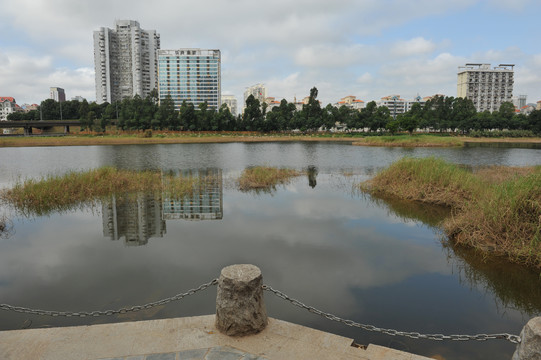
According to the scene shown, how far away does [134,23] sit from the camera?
139875mm

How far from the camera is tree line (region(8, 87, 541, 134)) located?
70500 mm

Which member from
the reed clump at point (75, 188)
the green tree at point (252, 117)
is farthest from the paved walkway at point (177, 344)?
the green tree at point (252, 117)

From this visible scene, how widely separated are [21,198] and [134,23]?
149 m

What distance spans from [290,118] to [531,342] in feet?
283

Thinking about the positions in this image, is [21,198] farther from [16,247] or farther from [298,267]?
[298,267]

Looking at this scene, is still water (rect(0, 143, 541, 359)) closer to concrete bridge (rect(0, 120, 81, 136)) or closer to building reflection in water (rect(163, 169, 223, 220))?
building reflection in water (rect(163, 169, 223, 220))

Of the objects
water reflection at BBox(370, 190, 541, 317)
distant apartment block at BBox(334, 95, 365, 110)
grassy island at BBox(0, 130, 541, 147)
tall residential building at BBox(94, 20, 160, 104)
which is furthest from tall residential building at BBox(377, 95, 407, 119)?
water reflection at BBox(370, 190, 541, 317)

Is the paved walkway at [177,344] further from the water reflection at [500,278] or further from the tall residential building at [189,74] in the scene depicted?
the tall residential building at [189,74]

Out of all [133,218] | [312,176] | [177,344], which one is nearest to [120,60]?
[312,176]

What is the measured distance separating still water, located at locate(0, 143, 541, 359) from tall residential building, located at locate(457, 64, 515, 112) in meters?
165

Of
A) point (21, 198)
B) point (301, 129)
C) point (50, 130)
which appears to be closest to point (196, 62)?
point (50, 130)

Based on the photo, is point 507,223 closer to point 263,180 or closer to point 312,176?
point 263,180

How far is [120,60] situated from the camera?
5492 inches

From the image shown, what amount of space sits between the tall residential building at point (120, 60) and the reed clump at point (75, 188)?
130 m
